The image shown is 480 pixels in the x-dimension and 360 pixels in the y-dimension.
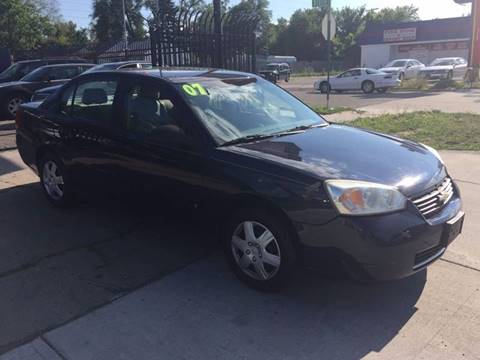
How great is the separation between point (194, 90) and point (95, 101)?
135 cm

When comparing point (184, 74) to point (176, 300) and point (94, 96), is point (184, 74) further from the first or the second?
point (176, 300)

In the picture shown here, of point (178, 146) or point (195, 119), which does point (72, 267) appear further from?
point (195, 119)

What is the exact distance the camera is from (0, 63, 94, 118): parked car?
43.5ft

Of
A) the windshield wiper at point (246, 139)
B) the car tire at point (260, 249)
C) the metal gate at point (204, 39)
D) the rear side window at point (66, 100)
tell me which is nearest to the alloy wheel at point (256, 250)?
the car tire at point (260, 249)

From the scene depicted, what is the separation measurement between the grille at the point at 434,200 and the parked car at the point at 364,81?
2050 cm

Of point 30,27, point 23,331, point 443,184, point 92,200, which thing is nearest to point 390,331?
point 443,184

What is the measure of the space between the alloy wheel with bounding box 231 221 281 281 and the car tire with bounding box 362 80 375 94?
882 inches

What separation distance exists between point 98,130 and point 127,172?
618 mm

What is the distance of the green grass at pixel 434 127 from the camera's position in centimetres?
894

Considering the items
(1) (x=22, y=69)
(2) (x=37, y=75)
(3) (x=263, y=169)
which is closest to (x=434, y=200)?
(3) (x=263, y=169)

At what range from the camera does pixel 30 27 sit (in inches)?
1569

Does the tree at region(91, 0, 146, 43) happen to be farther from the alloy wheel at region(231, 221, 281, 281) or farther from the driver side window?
the alloy wheel at region(231, 221, 281, 281)

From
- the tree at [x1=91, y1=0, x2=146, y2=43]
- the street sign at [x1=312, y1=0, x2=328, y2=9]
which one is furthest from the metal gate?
the tree at [x1=91, y1=0, x2=146, y2=43]

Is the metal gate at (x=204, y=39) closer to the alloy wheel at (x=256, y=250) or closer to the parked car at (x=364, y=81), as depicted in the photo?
the alloy wheel at (x=256, y=250)
